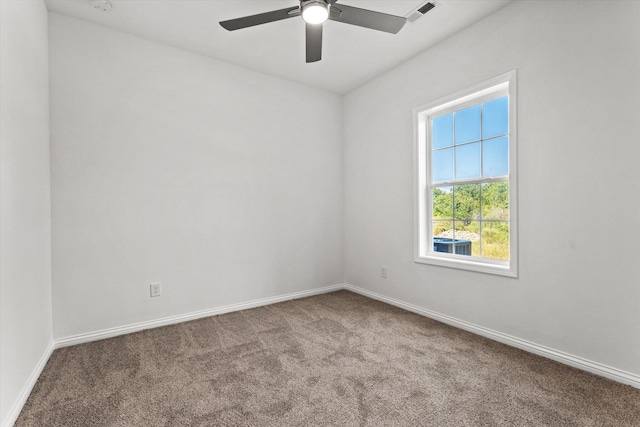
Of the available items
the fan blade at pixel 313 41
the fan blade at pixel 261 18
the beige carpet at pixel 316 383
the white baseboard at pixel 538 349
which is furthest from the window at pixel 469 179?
the fan blade at pixel 261 18

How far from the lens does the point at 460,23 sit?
104 inches

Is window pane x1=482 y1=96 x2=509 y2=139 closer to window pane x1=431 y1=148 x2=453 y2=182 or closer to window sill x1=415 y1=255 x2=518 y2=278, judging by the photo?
window pane x1=431 y1=148 x2=453 y2=182

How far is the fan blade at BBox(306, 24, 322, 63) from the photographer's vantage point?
2088mm

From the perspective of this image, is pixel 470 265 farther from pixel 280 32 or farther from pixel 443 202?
pixel 280 32

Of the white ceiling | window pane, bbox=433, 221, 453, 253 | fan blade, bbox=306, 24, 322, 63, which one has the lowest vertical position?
window pane, bbox=433, 221, 453, 253

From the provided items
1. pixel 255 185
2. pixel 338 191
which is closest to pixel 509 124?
pixel 338 191

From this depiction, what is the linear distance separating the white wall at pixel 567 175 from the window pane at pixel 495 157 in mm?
248

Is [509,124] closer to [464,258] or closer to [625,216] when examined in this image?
[625,216]

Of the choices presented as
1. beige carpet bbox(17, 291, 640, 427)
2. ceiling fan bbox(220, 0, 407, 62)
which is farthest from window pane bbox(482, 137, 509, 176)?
beige carpet bbox(17, 291, 640, 427)

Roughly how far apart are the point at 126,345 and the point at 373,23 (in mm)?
3092

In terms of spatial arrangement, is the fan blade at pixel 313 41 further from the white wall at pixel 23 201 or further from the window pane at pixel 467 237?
the window pane at pixel 467 237

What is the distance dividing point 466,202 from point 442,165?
472 millimetres

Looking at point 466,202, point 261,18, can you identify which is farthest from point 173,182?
point 466,202

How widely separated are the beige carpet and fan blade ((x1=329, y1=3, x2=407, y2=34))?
92.3 inches
